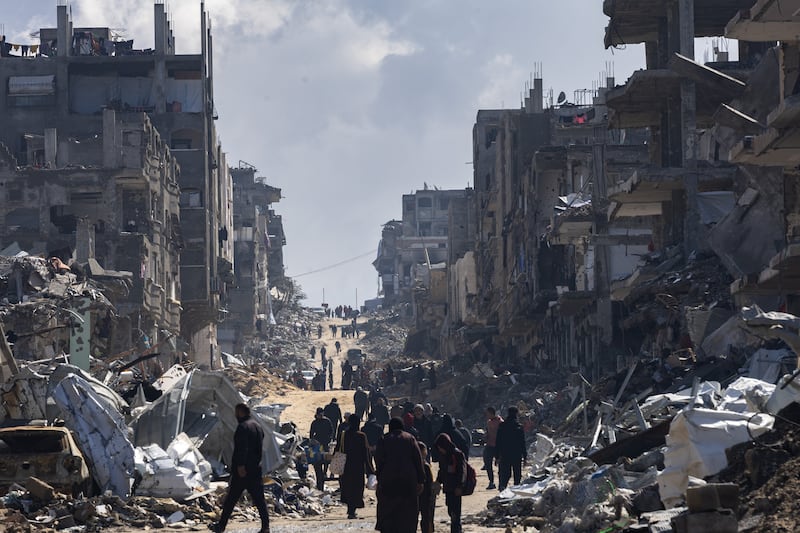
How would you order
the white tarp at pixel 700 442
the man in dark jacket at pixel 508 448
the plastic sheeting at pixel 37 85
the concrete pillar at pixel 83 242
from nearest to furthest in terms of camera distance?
the white tarp at pixel 700 442 → the man in dark jacket at pixel 508 448 → the concrete pillar at pixel 83 242 → the plastic sheeting at pixel 37 85

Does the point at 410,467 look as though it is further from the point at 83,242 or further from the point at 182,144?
the point at 182,144

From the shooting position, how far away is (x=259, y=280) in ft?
374

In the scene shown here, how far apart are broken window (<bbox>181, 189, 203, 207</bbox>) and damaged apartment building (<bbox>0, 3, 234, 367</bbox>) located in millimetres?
50

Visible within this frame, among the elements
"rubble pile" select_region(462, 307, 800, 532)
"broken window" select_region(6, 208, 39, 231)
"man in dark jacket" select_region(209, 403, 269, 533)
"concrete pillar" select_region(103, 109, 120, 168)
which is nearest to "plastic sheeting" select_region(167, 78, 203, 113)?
"concrete pillar" select_region(103, 109, 120, 168)

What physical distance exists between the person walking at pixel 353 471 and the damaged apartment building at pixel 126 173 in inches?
1242

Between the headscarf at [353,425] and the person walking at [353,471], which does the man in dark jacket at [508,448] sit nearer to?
the headscarf at [353,425]

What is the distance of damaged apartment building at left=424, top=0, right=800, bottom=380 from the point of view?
28.6m

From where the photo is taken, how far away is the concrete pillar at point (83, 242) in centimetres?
5403

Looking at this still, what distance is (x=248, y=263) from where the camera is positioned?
10881 cm

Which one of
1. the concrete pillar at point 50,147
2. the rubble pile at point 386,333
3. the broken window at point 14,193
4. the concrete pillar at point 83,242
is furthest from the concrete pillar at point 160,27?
the rubble pile at point 386,333

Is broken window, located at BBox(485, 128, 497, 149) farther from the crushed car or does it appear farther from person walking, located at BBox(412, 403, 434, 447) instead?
the crushed car

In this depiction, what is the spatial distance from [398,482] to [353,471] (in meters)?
5.79

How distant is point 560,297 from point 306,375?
3222 centimetres

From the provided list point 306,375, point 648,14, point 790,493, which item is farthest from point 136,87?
point 790,493
